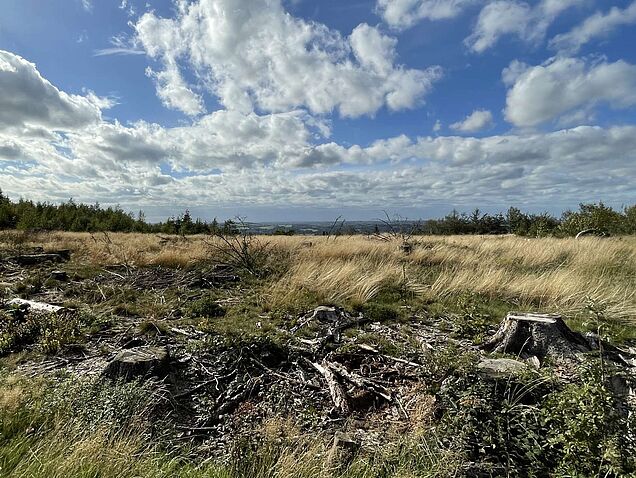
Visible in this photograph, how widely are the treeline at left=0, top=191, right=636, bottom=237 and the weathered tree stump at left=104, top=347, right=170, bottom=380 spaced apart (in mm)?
10641

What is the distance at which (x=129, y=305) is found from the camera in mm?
6828

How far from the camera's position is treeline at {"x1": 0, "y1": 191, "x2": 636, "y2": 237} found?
19250 millimetres

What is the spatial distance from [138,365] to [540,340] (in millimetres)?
4702

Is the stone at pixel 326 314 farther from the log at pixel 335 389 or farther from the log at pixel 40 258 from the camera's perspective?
the log at pixel 40 258

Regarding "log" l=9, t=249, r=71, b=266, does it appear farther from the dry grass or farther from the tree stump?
the tree stump

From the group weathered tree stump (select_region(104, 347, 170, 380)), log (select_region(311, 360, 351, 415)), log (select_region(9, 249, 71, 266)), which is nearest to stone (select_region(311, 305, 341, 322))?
log (select_region(311, 360, 351, 415))

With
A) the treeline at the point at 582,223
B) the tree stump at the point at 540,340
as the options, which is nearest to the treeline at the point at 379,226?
→ the treeline at the point at 582,223

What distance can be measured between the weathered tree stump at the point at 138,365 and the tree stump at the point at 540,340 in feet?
13.3

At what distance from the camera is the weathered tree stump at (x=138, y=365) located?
3768 mm

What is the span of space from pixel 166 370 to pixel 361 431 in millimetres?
2317

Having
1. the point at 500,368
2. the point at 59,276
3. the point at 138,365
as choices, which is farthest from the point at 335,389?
the point at 59,276

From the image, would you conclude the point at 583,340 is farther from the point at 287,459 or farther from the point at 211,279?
the point at 211,279

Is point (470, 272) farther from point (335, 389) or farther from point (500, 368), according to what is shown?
point (335, 389)

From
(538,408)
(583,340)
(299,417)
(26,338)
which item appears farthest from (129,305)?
(583,340)
